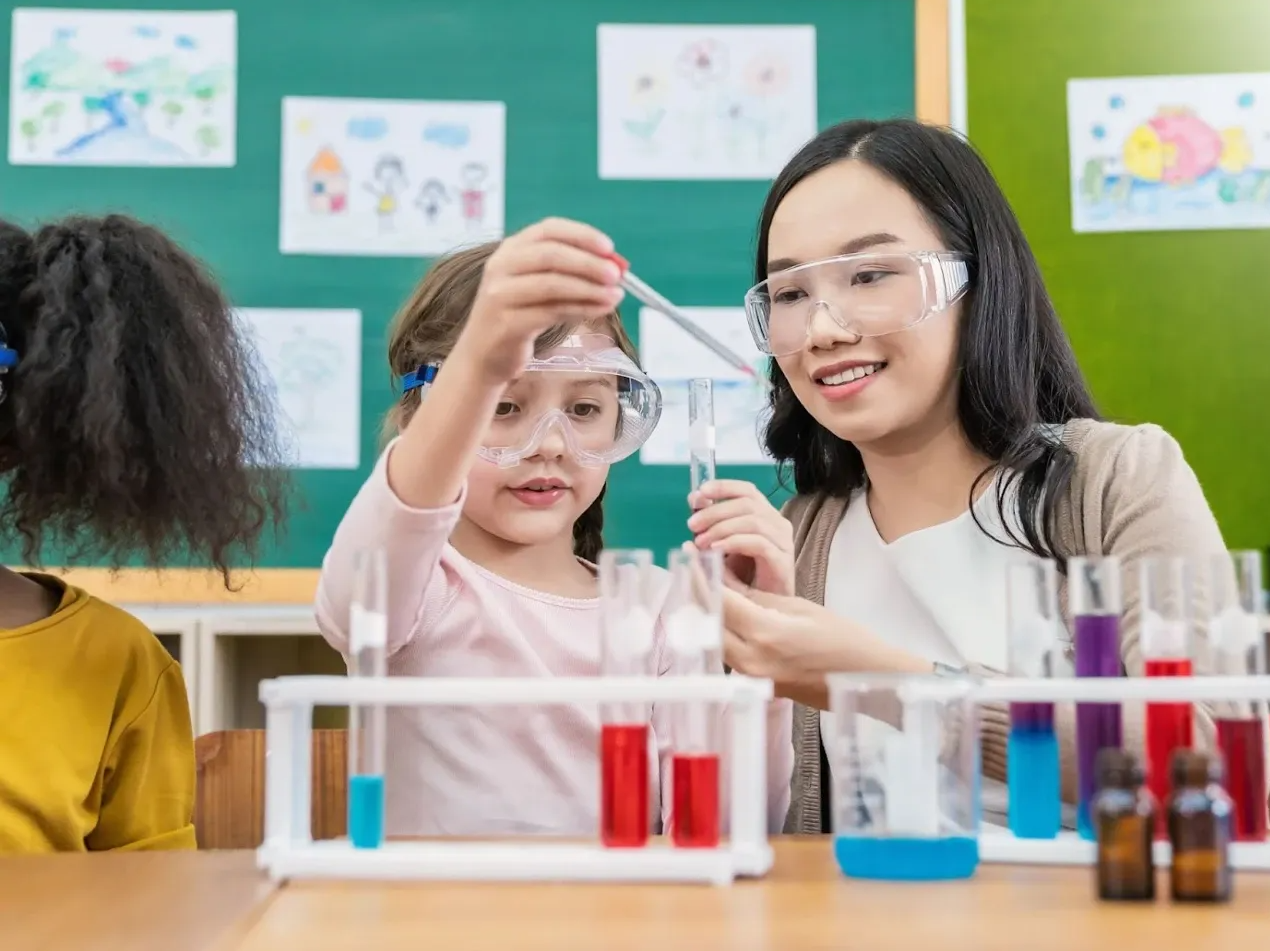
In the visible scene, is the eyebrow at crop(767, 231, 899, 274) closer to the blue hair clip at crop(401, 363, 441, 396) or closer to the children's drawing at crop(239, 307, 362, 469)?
the blue hair clip at crop(401, 363, 441, 396)

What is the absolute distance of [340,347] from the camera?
2.64m

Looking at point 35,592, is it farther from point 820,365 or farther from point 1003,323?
point 1003,323

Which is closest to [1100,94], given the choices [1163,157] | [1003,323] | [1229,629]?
[1163,157]

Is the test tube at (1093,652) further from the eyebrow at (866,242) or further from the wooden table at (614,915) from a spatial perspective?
the eyebrow at (866,242)

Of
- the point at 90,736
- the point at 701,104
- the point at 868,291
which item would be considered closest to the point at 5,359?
the point at 90,736

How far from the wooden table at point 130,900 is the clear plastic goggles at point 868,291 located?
77 cm

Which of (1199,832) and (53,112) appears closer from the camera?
(1199,832)

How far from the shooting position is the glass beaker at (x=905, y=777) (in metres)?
0.85

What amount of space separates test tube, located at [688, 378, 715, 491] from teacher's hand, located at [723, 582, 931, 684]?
11 centimetres

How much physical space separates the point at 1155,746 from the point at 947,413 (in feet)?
2.26

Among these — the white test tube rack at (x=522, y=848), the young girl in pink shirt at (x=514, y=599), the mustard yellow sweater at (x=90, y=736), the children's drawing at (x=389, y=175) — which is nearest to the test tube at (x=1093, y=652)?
the white test tube rack at (x=522, y=848)

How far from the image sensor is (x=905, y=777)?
87 centimetres

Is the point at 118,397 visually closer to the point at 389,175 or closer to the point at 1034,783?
the point at 1034,783

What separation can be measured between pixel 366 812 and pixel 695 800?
8.3 inches
